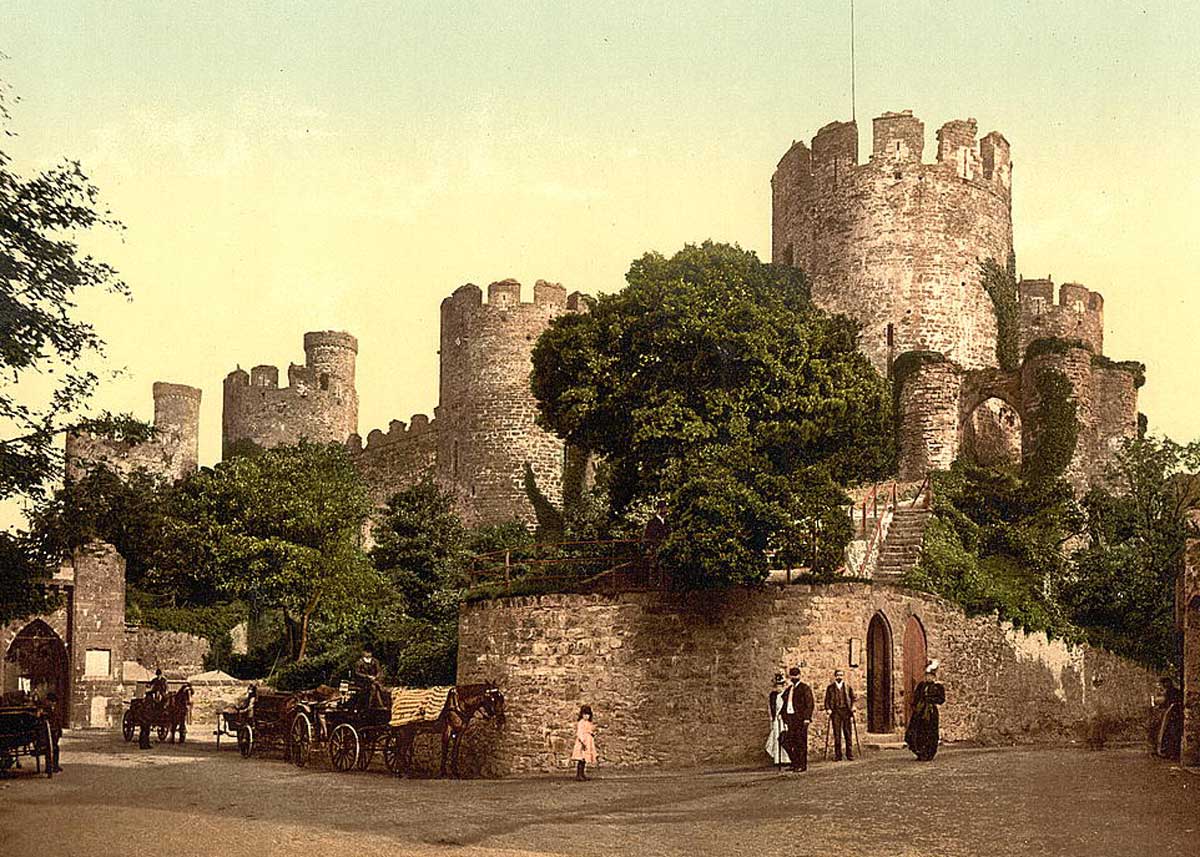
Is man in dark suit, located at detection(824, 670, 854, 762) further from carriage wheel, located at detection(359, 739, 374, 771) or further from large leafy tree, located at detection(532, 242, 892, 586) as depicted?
carriage wheel, located at detection(359, 739, 374, 771)

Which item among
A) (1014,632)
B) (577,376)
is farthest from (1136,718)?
(577,376)

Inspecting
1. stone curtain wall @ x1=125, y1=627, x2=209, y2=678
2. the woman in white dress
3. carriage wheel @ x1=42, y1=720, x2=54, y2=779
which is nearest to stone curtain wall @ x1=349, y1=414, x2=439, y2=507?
stone curtain wall @ x1=125, y1=627, x2=209, y2=678

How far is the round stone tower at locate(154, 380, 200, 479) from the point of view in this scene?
5750 cm

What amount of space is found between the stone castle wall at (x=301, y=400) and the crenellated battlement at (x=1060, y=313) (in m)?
27.0

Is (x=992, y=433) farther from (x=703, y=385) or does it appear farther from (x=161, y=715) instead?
(x=161, y=715)

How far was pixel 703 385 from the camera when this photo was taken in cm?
2692

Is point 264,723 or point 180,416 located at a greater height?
point 180,416

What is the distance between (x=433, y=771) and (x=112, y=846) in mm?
11917

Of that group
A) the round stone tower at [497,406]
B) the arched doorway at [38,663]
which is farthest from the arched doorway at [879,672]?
the round stone tower at [497,406]

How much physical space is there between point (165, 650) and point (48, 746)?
22586 mm

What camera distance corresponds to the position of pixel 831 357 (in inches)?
1104

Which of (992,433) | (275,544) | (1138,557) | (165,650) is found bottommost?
(165,650)

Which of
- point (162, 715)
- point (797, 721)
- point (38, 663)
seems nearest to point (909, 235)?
point (797, 721)

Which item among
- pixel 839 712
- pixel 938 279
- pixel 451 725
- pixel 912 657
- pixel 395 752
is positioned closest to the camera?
pixel 839 712
